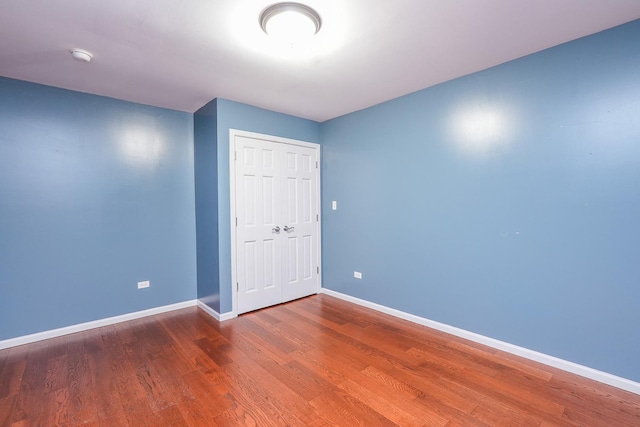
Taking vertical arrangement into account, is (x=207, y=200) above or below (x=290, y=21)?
below

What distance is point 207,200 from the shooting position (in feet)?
11.6


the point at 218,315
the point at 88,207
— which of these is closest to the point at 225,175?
the point at 88,207

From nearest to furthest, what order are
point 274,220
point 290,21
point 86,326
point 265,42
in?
point 290,21
point 265,42
point 86,326
point 274,220

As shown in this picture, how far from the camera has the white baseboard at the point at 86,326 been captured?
2.75 metres

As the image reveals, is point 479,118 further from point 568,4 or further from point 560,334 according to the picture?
point 560,334

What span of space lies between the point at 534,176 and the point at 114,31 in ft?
11.0

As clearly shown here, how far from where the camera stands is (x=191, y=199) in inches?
151

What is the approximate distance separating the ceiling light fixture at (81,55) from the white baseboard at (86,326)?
2.60 meters

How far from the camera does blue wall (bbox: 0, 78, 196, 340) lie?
9.05ft

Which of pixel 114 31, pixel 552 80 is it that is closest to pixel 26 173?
pixel 114 31

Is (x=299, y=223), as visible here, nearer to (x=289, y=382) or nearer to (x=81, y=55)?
(x=289, y=382)

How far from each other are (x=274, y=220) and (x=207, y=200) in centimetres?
86

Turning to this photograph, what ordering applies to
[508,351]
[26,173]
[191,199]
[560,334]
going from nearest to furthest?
[560,334] < [508,351] < [26,173] < [191,199]

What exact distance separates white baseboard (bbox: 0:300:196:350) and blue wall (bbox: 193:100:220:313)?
0.37 metres
